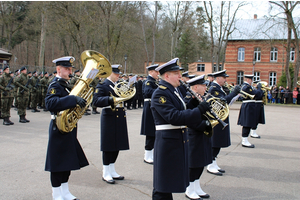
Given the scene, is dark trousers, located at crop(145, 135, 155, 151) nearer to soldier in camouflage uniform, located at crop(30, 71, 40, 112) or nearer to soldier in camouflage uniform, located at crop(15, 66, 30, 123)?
soldier in camouflage uniform, located at crop(15, 66, 30, 123)

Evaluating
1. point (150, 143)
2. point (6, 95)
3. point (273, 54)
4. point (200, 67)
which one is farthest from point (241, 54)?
point (150, 143)

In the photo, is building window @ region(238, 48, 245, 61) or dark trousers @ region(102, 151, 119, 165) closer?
dark trousers @ region(102, 151, 119, 165)

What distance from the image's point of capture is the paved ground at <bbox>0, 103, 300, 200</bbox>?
435 cm

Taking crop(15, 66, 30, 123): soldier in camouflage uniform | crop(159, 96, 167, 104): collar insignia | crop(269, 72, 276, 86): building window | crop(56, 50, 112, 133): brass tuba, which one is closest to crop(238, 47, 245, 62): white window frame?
crop(269, 72, 276, 86): building window

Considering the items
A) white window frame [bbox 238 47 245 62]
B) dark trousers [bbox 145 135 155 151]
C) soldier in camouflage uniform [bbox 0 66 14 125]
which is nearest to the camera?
dark trousers [bbox 145 135 155 151]

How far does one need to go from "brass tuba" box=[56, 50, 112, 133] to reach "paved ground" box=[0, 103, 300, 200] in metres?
1.43

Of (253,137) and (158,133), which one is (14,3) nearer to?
(253,137)

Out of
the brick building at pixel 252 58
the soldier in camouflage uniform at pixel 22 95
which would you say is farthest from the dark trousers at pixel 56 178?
the brick building at pixel 252 58

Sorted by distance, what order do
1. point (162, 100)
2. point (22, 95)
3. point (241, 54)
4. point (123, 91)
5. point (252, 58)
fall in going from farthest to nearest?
point (241, 54)
point (252, 58)
point (22, 95)
point (123, 91)
point (162, 100)

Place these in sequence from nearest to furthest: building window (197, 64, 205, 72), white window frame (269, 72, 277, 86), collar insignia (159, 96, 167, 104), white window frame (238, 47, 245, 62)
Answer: collar insignia (159, 96, 167, 104) < white window frame (269, 72, 277, 86) < white window frame (238, 47, 245, 62) < building window (197, 64, 205, 72)

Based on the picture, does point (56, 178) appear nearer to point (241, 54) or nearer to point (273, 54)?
point (241, 54)

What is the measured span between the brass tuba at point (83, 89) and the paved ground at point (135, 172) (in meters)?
1.43

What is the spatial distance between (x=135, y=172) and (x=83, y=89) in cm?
254

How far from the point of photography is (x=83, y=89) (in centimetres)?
357
